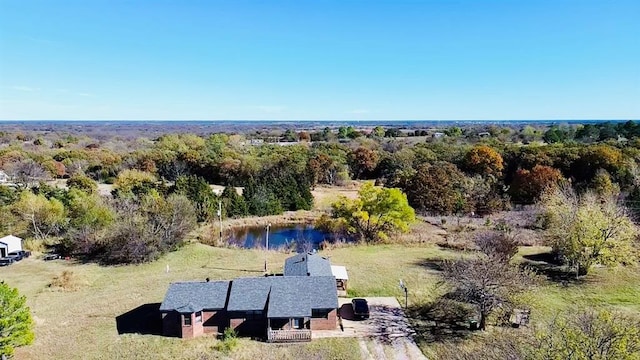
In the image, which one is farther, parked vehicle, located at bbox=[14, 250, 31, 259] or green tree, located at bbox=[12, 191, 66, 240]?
green tree, located at bbox=[12, 191, 66, 240]

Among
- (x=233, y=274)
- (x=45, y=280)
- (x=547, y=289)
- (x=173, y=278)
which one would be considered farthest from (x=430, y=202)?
(x=45, y=280)

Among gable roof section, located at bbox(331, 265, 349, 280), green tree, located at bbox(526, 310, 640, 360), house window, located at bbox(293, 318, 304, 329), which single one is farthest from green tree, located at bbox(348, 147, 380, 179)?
green tree, located at bbox(526, 310, 640, 360)

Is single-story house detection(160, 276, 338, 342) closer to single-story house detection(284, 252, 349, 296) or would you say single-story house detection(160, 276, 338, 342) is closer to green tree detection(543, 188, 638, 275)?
single-story house detection(284, 252, 349, 296)

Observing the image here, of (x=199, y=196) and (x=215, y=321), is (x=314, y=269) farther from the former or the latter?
(x=199, y=196)

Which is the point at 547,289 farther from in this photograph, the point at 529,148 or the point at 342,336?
the point at 529,148

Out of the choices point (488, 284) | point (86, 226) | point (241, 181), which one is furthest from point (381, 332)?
point (241, 181)

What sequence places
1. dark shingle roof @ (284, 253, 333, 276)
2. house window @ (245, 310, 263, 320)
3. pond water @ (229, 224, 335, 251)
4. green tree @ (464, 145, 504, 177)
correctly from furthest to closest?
green tree @ (464, 145, 504, 177)
pond water @ (229, 224, 335, 251)
dark shingle roof @ (284, 253, 333, 276)
house window @ (245, 310, 263, 320)

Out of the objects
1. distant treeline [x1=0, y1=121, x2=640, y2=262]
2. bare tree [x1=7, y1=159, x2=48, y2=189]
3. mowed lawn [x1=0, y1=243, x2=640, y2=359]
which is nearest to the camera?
mowed lawn [x1=0, y1=243, x2=640, y2=359]
